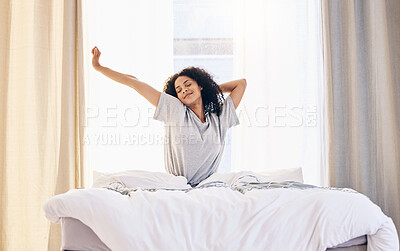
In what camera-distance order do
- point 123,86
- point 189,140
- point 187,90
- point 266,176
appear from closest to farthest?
point 266,176, point 189,140, point 187,90, point 123,86

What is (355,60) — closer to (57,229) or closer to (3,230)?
(57,229)

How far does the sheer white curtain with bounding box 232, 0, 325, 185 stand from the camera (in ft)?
9.43

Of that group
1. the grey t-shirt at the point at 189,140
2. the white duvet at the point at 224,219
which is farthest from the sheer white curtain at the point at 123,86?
the white duvet at the point at 224,219

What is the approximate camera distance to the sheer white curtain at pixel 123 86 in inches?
113

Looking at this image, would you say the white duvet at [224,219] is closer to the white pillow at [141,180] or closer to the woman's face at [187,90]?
the white pillow at [141,180]

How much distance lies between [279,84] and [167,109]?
856mm

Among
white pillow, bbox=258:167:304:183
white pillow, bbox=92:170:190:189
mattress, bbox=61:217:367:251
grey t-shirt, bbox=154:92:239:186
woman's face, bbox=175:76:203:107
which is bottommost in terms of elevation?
mattress, bbox=61:217:367:251

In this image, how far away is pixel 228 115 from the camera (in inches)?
102

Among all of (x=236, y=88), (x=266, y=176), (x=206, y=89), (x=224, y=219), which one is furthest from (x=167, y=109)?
(x=224, y=219)

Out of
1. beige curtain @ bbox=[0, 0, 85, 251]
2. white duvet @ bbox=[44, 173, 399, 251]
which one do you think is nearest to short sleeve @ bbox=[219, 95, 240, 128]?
beige curtain @ bbox=[0, 0, 85, 251]

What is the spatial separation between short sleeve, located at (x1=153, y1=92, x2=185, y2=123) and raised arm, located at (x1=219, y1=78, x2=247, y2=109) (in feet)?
1.18

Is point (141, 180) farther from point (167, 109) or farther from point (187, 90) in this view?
point (187, 90)

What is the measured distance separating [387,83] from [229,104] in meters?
0.98

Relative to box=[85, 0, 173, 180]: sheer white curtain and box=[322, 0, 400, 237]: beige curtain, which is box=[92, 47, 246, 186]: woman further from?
box=[322, 0, 400, 237]: beige curtain
